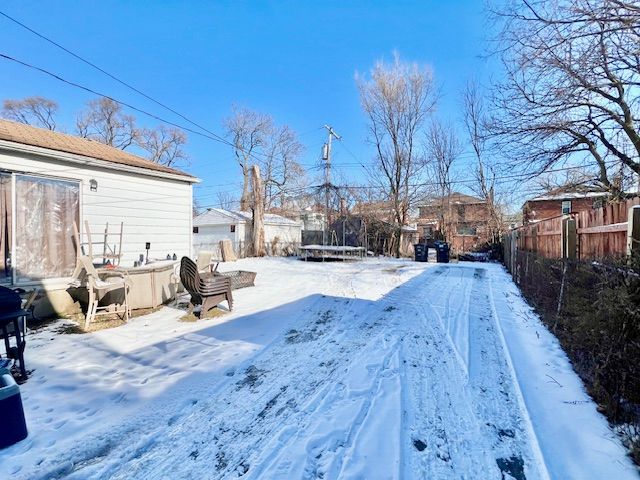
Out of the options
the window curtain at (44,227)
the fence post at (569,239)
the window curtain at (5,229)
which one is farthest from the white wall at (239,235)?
the fence post at (569,239)

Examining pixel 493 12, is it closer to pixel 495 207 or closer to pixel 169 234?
pixel 169 234

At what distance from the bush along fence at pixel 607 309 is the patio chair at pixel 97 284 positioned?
19.7 ft

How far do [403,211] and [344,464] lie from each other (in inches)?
828

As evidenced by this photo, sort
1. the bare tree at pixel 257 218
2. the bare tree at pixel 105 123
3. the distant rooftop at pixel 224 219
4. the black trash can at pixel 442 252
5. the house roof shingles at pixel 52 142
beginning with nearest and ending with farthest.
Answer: the house roof shingles at pixel 52 142, the black trash can at pixel 442 252, the bare tree at pixel 257 218, the distant rooftop at pixel 224 219, the bare tree at pixel 105 123

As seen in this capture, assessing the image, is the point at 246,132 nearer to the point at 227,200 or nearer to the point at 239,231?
the point at 227,200

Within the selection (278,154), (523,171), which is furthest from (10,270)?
(278,154)

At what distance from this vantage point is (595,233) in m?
3.60

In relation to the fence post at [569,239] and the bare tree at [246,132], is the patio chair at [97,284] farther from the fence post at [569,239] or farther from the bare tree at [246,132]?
the bare tree at [246,132]

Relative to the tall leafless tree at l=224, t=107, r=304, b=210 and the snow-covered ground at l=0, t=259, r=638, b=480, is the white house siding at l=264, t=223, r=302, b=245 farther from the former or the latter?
the snow-covered ground at l=0, t=259, r=638, b=480

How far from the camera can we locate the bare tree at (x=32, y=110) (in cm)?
2250

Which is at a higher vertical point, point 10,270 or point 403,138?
point 403,138

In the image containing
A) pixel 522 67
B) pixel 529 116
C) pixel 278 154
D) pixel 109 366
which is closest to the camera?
pixel 109 366

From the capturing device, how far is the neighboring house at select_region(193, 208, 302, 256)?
22.7 metres

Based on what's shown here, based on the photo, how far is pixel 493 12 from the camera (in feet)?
14.8
